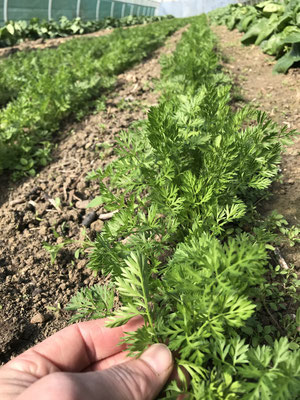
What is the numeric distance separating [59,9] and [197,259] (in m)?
21.1

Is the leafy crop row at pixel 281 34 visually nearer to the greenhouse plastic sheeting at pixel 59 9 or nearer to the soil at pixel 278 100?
the soil at pixel 278 100

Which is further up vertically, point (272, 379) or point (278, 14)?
point (278, 14)

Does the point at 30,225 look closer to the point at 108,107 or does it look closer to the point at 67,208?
the point at 67,208

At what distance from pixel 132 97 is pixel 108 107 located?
52 cm

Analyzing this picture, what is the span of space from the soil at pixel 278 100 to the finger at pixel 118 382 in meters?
1.19

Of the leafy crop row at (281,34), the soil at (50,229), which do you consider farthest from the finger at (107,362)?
the leafy crop row at (281,34)

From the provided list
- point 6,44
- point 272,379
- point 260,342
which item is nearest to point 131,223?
point 260,342

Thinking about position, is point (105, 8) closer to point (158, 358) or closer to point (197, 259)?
point (197, 259)

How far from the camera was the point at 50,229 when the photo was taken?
286 centimetres

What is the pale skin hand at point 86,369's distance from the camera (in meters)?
1.12

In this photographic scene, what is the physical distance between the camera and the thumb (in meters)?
1.21

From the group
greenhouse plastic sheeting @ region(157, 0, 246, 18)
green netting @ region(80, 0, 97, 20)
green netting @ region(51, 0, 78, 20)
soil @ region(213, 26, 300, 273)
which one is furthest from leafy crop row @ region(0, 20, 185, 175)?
greenhouse plastic sheeting @ region(157, 0, 246, 18)

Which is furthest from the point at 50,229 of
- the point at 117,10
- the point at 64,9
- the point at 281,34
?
the point at 117,10

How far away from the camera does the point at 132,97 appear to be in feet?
16.6
